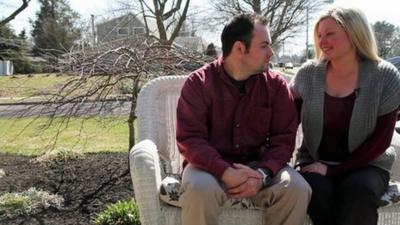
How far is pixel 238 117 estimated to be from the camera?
8.34 ft

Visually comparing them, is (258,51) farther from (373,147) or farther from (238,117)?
(373,147)

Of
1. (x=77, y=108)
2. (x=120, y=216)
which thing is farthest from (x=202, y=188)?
(x=77, y=108)

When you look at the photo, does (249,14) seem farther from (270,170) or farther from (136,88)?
(136,88)

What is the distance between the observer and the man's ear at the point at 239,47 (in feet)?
8.30

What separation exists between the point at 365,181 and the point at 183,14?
274 inches

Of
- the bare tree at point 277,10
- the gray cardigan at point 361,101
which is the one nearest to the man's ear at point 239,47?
the gray cardigan at point 361,101

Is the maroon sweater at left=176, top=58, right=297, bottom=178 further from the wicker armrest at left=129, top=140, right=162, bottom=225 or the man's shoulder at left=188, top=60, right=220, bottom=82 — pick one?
the wicker armrest at left=129, top=140, right=162, bottom=225

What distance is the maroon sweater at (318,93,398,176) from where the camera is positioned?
2549mm

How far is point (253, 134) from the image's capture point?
8.45ft

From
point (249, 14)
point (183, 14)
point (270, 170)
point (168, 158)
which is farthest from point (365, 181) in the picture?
point (183, 14)

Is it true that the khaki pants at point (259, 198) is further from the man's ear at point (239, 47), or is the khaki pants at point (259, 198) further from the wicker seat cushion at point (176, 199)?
the man's ear at point (239, 47)

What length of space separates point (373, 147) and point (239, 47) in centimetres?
83

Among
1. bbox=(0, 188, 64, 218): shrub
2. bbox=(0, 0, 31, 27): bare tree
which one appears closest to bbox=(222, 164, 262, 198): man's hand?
bbox=(0, 188, 64, 218): shrub

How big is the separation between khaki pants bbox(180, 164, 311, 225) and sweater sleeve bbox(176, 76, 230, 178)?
56 mm
